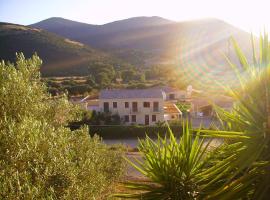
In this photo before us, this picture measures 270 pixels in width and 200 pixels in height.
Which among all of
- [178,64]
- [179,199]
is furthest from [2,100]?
[178,64]

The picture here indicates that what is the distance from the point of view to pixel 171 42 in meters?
144

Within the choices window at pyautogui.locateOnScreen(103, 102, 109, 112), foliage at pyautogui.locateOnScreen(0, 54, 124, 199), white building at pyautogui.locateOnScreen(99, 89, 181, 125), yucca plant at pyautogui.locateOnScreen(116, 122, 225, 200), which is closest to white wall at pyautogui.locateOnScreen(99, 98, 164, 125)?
white building at pyautogui.locateOnScreen(99, 89, 181, 125)

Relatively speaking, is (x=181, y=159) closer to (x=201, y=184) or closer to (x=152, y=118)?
(x=201, y=184)

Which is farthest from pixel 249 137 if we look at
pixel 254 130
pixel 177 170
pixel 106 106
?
pixel 106 106

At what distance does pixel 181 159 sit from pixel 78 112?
21.6 feet

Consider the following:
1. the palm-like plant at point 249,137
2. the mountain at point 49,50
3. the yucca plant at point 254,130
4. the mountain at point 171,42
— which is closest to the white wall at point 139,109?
the palm-like plant at point 249,137

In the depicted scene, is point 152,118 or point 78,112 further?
point 152,118

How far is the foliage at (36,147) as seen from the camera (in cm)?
606

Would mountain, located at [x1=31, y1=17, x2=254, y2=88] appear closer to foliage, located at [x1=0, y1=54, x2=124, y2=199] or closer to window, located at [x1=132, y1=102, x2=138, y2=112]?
window, located at [x1=132, y1=102, x2=138, y2=112]

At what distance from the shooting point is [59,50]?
294 feet

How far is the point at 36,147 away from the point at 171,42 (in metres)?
140

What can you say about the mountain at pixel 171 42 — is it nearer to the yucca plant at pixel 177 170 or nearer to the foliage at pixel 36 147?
the foliage at pixel 36 147

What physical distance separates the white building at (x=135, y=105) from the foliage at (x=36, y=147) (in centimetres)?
3039

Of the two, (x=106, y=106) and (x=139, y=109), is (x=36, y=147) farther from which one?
(x=139, y=109)
